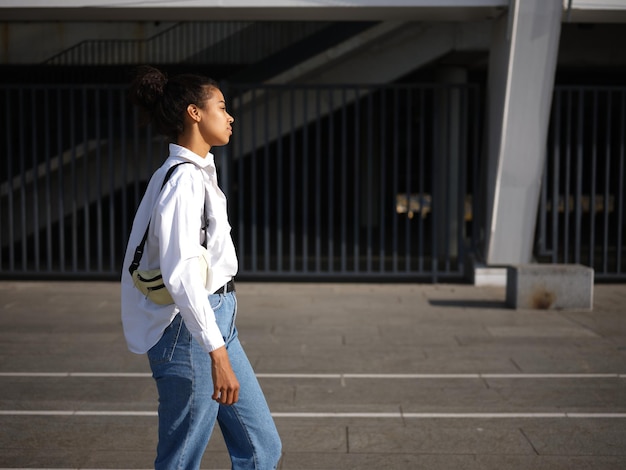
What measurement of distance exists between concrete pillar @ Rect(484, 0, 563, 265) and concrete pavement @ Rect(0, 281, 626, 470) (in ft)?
4.54

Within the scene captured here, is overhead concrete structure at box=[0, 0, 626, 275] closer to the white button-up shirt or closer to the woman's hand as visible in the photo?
the white button-up shirt

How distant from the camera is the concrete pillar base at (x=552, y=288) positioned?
10.3m

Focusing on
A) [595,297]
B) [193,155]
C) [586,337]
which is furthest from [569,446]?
[595,297]

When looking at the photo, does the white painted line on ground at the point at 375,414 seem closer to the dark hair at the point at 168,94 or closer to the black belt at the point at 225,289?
the black belt at the point at 225,289

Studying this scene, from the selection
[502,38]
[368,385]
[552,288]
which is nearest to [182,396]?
[368,385]

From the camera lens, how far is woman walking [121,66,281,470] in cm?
312

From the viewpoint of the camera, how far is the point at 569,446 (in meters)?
5.17

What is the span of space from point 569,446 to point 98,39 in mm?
17190

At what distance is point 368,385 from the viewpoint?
22.1 ft

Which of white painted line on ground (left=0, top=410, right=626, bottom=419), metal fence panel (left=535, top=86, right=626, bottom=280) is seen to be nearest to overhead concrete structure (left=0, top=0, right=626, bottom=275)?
metal fence panel (left=535, top=86, right=626, bottom=280)

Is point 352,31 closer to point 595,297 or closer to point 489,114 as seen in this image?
point 489,114

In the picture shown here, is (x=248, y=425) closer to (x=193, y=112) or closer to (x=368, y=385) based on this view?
(x=193, y=112)

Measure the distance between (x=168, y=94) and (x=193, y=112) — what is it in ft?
0.38

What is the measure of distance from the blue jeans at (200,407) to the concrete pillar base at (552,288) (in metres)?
7.40
